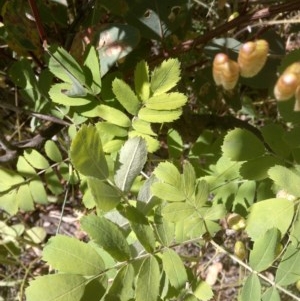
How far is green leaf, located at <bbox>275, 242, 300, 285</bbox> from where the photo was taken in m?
1.11

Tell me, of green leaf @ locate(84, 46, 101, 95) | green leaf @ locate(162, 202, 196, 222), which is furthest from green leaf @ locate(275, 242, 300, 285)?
green leaf @ locate(84, 46, 101, 95)

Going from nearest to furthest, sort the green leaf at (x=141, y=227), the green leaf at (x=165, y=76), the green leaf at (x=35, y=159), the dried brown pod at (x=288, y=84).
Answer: the dried brown pod at (x=288, y=84), the green leaf at (x=141, y=227), the green leaf at (x=165, y=76), the green leaf at (x=35, y=159)

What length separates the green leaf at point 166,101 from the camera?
1.18 m

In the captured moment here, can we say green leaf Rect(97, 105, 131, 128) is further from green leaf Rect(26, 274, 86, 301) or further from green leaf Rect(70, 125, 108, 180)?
green leaf Rect(26, 274, 86, 301)

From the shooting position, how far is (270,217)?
1.11m

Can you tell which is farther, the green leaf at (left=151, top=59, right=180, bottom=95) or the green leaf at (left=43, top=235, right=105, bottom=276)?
the green leaf at (left=151, top=59, right=180, bottom=95)

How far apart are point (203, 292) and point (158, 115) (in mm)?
410

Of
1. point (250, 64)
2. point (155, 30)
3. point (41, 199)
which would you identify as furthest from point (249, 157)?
point (41, 199)

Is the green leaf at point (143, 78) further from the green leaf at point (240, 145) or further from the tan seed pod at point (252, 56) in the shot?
the tan seed pod at point (252, 56)

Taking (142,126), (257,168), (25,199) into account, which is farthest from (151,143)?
(25,199)

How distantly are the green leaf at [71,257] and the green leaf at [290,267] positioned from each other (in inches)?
15.6

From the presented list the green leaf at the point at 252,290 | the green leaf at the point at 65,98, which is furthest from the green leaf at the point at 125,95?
the green leaf at the point at 252,290

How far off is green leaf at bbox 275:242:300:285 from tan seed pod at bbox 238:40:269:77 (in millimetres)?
452

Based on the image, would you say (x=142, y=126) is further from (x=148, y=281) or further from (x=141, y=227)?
(x=148, y=281)
